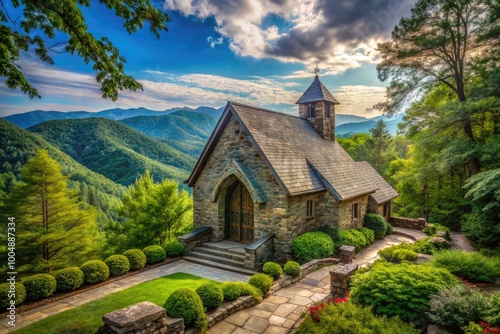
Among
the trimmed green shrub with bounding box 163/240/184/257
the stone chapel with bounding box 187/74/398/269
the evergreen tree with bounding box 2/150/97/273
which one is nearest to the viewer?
the stone chapel with bounding box 187/74/398/269

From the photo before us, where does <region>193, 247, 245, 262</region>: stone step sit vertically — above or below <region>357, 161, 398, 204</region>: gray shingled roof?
below

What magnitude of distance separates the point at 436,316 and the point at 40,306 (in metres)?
10.8

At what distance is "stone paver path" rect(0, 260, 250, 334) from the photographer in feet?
24.3

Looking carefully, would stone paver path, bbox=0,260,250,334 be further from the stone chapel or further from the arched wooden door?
the arched wooden door

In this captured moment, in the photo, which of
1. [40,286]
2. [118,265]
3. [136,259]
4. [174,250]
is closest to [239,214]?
[174,250]

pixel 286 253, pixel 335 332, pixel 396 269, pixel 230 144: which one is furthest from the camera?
pixel 230 144

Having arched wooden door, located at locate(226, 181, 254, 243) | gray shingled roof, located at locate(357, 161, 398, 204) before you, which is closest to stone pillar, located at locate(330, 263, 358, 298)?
arched wooden door, located at locate(226, 181, 254, 243)

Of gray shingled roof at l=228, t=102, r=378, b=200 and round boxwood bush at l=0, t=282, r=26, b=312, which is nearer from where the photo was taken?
round boxwood bush at l=0, t=282, r=26, b=312

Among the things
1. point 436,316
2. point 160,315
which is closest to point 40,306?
point 160,315

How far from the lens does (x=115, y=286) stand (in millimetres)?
9773

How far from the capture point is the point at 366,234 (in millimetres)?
15500

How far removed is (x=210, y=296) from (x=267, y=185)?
251 inches

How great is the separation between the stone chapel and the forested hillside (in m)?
63.6

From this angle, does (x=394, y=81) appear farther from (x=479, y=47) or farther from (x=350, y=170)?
(x=350, y=170)
